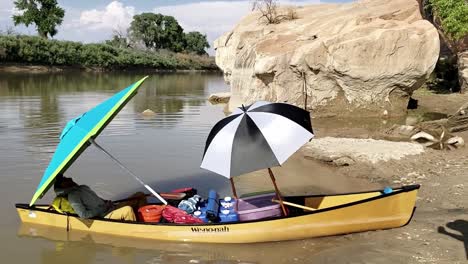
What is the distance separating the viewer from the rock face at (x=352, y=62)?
18.7 m

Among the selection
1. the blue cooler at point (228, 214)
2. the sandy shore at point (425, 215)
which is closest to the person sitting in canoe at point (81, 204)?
the blue cooler at point (228, 214)

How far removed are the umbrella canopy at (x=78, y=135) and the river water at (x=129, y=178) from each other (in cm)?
111

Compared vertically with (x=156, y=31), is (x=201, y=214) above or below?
below

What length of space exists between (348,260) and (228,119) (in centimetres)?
258

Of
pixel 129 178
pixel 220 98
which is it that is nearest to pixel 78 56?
pixel 220 98

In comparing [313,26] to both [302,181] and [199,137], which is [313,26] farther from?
[302,181]

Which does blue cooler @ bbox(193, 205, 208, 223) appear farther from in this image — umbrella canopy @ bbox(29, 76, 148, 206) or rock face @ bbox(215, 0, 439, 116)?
rock face @ bbox(215, 0, 439, 116)

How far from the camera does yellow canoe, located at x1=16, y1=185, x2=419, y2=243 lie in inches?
279

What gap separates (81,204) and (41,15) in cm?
7952

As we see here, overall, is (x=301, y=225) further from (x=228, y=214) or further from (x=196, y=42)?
(x=196, y=42)

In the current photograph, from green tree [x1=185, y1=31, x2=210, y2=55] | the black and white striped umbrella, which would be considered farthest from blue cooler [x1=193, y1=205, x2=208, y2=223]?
green tree [x1=185, y1=31, x2=210, y2=55]

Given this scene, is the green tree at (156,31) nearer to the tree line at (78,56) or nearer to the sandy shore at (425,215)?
the tree line at (78,56)

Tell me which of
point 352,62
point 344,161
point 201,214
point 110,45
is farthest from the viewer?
point 110,45

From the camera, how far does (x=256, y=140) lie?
21.3 feet
